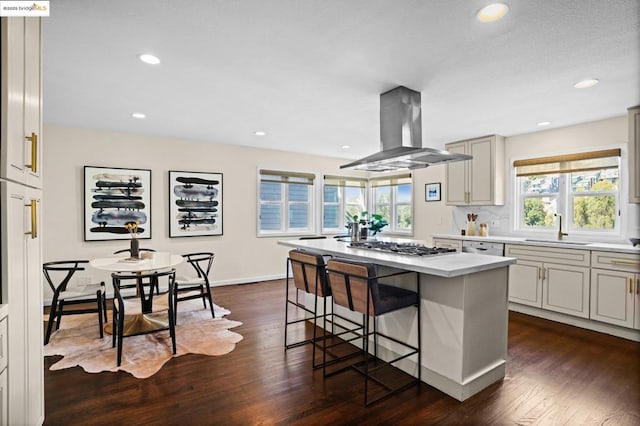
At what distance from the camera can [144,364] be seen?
109 inches

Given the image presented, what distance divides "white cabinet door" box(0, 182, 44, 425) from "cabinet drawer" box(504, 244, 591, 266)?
4707mm

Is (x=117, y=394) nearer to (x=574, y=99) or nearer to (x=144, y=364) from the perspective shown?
(x=144, y=364)

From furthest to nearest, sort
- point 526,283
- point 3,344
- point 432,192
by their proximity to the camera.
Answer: point 432,192 → point 526,283 → point 3,344

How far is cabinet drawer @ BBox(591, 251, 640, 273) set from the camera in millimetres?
3330

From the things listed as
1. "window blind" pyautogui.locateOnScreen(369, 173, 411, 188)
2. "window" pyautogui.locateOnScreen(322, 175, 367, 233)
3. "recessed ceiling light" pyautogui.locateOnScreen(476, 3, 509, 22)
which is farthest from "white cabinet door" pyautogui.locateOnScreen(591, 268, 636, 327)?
"window" pyautogui.locateOnScreen(322, 175, 367, 233)

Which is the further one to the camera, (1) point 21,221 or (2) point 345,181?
(2) point 345,181

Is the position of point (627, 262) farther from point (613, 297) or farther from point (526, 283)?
point (526, 283)

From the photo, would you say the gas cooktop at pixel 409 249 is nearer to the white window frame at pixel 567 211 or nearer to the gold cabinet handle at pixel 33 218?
the gold cabinet handle at pixel 33 218

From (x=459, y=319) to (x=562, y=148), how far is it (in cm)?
349

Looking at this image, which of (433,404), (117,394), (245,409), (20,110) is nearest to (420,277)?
(433,404)

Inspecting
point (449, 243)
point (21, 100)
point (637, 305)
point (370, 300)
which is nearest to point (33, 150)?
point (21, 100)

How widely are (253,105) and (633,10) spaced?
3.04m

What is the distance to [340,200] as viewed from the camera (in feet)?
24.1

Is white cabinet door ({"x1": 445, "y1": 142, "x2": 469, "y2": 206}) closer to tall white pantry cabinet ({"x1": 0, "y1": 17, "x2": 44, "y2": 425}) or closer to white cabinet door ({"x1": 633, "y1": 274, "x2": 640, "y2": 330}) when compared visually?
white cabinet door ({"x1": 633, "y1": 274, "x2": 640, "y2": 330})
